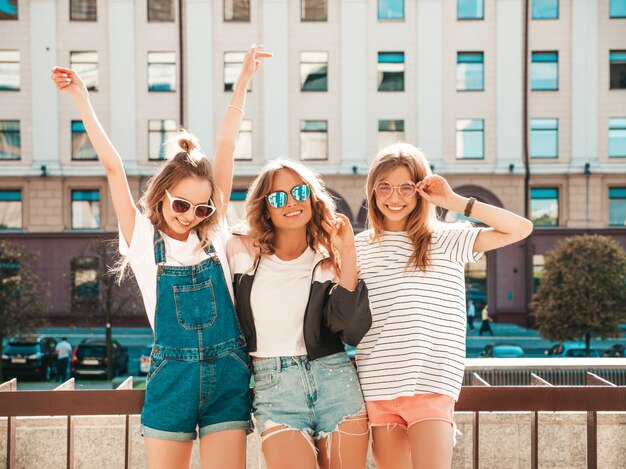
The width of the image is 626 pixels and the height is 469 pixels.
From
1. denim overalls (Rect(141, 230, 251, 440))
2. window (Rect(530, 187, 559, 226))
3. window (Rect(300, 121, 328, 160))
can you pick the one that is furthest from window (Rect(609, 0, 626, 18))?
denim overalls (Rect(141, 230, 251, 440))

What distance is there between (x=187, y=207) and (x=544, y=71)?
28855mm

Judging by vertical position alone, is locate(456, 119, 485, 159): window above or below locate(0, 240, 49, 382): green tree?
above

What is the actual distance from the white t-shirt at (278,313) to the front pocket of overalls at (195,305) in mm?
182

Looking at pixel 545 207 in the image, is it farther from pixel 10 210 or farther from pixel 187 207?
pixel 187 207

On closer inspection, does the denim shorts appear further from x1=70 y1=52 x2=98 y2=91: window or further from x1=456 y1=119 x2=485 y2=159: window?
x1=70 y1=52 x2=98 y2=91: window

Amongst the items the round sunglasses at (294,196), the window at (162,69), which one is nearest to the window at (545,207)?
the window at (162,69)

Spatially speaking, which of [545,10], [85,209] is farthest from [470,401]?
Result: [545,10]

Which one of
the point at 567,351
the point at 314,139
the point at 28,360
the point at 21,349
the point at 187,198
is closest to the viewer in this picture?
the point at 187,198

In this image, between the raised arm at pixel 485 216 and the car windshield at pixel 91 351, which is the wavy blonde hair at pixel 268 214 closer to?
the raised arm at pixel 485 216

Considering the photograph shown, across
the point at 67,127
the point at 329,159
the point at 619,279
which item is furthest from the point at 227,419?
the point at 67,127

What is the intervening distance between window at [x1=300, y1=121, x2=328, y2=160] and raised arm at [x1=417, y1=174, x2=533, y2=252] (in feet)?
85.5

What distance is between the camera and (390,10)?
2894 centimetres

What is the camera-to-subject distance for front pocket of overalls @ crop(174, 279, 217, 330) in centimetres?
296

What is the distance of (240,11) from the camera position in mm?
29000
